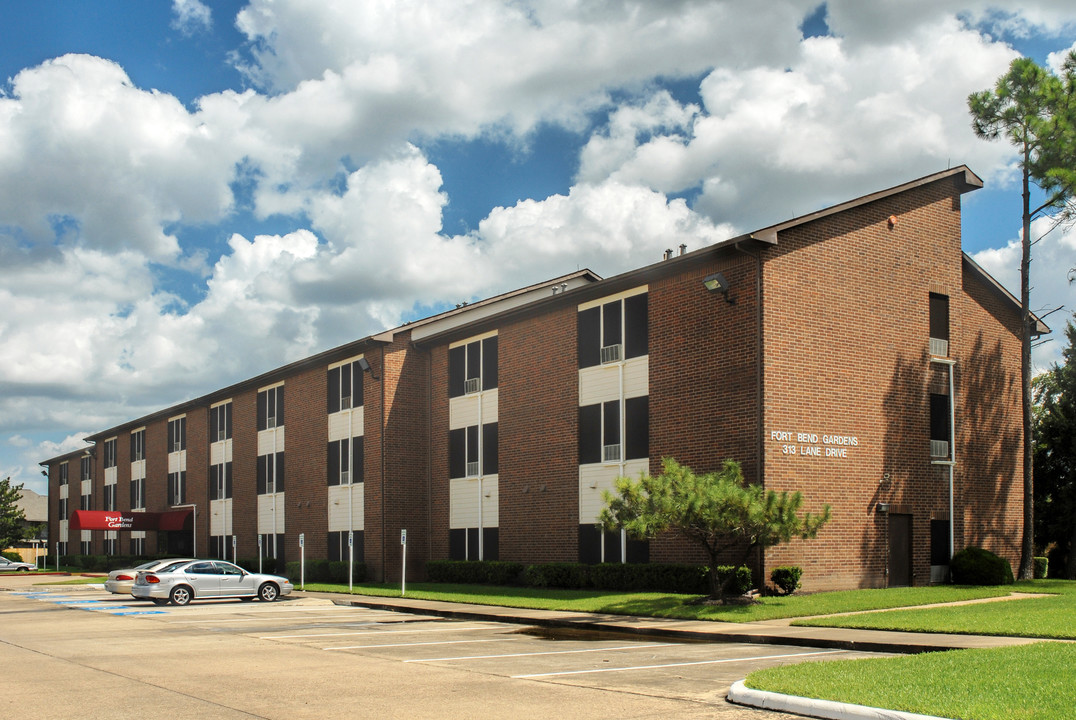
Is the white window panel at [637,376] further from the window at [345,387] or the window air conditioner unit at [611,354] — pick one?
the window at [345,387]

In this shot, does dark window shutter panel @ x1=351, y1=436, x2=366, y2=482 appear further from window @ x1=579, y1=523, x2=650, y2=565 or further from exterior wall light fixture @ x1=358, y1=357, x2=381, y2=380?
window @ x1=579, y1=523, x2=650, y2=565

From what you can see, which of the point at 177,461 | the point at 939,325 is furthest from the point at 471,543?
the point at 177,461

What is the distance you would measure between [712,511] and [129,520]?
142ft

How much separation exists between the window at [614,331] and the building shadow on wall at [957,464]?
22.8 feet

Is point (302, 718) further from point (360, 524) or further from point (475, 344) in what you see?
point (360, 524)

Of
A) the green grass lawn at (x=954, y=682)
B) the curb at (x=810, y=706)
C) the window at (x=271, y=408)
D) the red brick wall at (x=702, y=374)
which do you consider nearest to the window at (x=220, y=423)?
the window at (x=271, y=408)

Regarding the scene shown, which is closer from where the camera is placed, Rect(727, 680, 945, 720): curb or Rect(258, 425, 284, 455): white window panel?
Rect(727, 680, 945, 720): curb

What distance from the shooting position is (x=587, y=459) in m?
29.8

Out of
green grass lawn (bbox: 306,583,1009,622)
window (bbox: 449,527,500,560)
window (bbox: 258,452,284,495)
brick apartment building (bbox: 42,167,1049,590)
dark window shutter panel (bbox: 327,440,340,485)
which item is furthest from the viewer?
window (bbox: 258,452,284,495)

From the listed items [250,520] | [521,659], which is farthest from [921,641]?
[250,520]

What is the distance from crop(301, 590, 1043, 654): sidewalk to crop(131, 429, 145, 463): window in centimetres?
4353

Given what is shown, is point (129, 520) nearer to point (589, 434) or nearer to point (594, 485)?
point (589, 434)

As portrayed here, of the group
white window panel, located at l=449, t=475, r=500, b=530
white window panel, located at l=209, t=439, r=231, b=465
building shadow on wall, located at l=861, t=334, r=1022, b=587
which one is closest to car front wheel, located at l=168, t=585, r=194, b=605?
white window panel, located at l=449, t=475, r=500, b=530

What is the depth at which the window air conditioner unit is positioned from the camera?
29017mm
